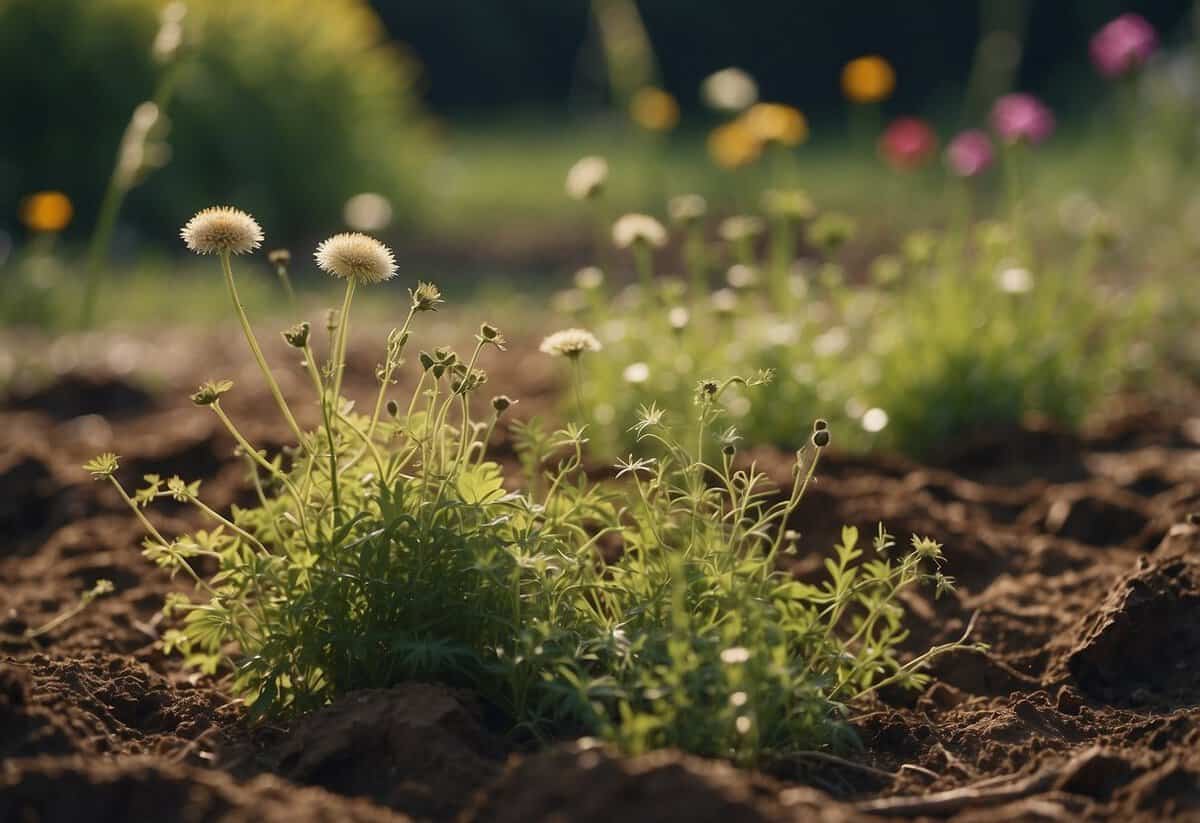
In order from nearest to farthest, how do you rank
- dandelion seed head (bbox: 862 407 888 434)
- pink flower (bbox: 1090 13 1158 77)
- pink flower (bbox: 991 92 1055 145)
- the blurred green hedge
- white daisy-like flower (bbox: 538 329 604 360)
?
1. white daisy-like flower (bbox: 538 329 604 360)
2. dandelion seed head (bbox: 862 407 888 434)
3. pink flower (bbox: 991 92 1055 145)
4. pink flower (bbox: 1090 13 1158 77)
5. the blurred green hedge

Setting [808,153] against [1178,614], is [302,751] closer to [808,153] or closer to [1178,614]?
[1178,614]

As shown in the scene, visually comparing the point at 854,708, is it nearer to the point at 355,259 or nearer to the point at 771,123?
the point at 355,259

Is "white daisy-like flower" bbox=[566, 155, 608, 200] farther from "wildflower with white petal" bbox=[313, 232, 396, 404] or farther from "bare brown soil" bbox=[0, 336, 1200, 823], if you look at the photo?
"wildflower with white petal" bbox=[313, 232, 396, 404]

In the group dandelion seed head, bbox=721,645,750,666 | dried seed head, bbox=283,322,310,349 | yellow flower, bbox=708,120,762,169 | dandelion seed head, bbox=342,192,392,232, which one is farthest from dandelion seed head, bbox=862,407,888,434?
dandelion seed head, bbox=342,192,392,232

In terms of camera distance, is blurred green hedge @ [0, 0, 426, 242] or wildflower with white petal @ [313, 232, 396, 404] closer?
wildflower with white petal @ [313, 232, 396, 404]

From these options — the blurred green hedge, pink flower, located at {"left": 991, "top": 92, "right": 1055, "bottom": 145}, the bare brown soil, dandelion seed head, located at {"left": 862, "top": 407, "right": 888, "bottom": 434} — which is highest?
the blurred green hedge

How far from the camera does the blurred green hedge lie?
28.5 feet

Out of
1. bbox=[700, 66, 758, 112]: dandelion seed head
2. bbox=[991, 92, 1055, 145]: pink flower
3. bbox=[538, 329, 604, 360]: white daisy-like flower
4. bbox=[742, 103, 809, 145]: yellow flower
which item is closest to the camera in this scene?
bbox=[538, 329, 604, 360]: white daisy-like flower

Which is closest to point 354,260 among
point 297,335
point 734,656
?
point 297,335

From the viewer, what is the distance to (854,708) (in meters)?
2.42

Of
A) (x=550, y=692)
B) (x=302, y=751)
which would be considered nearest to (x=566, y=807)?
(x=550, y=692)

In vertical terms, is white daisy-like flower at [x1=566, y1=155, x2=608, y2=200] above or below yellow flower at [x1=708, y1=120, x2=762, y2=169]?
below

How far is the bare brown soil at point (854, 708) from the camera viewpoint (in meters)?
1.87

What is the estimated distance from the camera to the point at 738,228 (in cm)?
389
